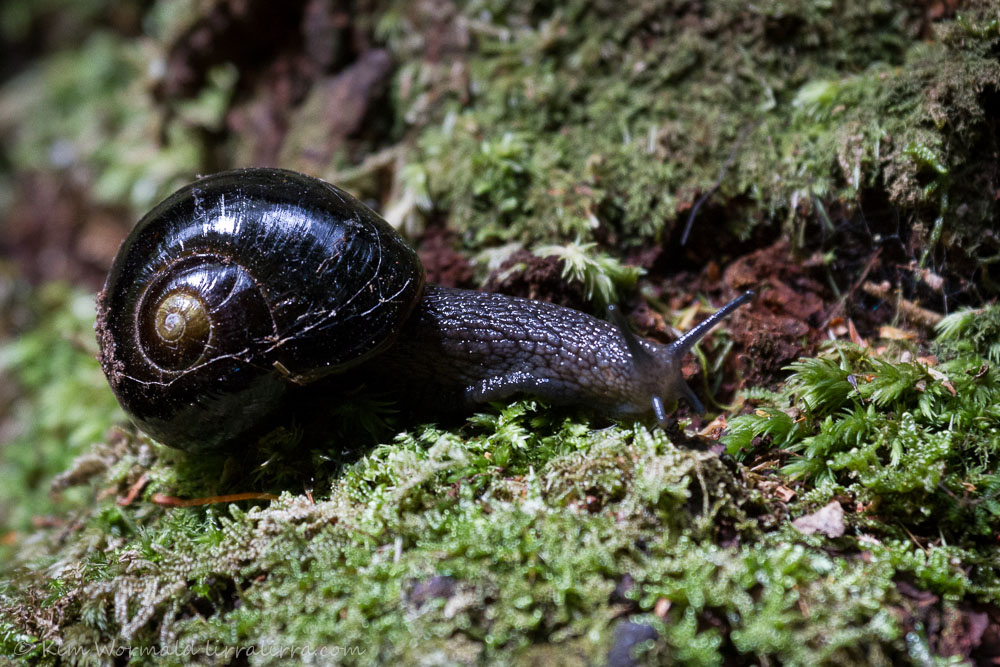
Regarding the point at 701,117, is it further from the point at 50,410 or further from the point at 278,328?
the point at 50,410

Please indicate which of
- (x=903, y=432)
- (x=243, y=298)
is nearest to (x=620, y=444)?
(x=903, y=432)

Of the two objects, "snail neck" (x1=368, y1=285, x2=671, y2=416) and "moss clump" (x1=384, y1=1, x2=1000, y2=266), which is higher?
"moss clump" (x1=384, y1=1, x2=1000, y2=266)

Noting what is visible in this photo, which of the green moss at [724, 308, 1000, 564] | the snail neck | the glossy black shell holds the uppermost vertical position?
the glossy black shell

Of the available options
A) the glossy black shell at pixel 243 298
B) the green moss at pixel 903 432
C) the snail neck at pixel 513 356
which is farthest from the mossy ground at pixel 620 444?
the glossy black shell at pixel 243 298

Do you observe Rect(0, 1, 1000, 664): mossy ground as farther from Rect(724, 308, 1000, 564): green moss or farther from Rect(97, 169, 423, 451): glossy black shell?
Rect(97, 169, 423, 451): glossy black shell

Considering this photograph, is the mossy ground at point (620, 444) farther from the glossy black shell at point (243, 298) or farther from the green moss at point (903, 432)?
the glossy black shell at point (243, 298)

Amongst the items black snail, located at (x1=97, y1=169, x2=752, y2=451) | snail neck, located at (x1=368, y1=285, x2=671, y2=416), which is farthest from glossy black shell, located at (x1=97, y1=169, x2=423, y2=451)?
snail neck, located at (x1=368, y1=285, x2=671, y2=416)

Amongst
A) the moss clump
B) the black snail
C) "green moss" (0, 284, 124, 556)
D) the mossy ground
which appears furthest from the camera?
"green moss" (0, 284, 124, 556)

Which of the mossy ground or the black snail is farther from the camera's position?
the black snail
